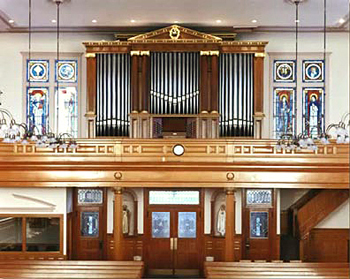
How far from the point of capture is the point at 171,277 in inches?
601

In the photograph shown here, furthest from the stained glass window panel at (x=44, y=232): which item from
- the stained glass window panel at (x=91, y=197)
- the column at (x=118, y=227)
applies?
the column at (x=118, y=227)

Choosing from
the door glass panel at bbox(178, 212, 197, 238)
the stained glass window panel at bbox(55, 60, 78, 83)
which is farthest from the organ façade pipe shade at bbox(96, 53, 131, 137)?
the door glass panel at bbox(178, 212, 197, 238)

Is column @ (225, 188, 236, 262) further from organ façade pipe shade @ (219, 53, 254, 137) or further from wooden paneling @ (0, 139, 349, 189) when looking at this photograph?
organ façade pipe shade @ (219, 53, 254, 137)

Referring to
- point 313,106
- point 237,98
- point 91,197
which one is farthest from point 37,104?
point 313,106

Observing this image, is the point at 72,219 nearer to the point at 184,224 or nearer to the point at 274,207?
the point at 184,224

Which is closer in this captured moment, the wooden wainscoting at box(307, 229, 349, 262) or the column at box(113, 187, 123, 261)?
the column at box(113, 187, 123, 261)

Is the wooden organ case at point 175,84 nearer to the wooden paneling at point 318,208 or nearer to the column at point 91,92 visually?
the column at point 91,92

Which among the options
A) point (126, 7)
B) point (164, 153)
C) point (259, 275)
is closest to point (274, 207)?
point (164, 153)

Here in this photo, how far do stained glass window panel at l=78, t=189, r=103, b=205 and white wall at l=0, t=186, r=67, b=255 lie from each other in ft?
4.50

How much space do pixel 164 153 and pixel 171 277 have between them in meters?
3.60

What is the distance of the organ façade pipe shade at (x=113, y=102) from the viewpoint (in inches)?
605

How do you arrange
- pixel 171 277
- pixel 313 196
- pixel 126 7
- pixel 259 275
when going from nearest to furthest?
pixel 259 275, pixel 126 7, pixel 171 277, pixel 313 196

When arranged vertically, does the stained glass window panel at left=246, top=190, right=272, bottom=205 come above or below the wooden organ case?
below

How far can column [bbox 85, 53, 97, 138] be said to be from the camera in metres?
15.4
